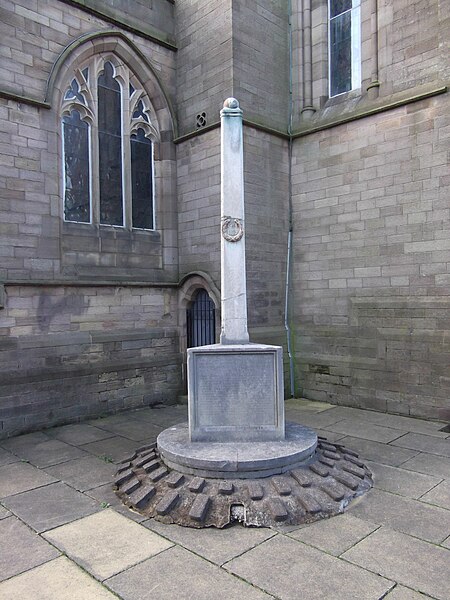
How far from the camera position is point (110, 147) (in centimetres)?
902

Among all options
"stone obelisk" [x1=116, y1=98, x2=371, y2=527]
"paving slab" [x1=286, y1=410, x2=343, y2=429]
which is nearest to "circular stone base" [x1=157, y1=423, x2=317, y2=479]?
"stone obelisk" [x1=116, y1=98, x2=371, y2=527]

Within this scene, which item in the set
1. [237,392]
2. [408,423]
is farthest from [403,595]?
[408,423]

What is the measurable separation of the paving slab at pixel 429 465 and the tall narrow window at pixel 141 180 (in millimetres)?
6404

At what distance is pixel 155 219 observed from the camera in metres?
9.68

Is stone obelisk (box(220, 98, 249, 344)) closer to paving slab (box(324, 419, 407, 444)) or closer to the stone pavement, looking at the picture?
the stone pavement

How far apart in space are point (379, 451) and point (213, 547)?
10.5 ft

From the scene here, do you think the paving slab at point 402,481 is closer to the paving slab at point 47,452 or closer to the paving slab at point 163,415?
the paving slab at point 163,415

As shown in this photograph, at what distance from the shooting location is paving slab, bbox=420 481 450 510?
15.1ft

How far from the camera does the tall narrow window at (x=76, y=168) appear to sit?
841 centimetres

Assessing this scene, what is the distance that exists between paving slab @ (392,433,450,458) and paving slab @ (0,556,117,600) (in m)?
4.56

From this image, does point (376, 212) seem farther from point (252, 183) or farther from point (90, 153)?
point (90, 153)

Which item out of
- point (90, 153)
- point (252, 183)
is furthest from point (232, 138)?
point (90, 153)

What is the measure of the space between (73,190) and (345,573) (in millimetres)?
7360

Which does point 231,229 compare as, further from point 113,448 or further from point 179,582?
Answer: point 179,582
